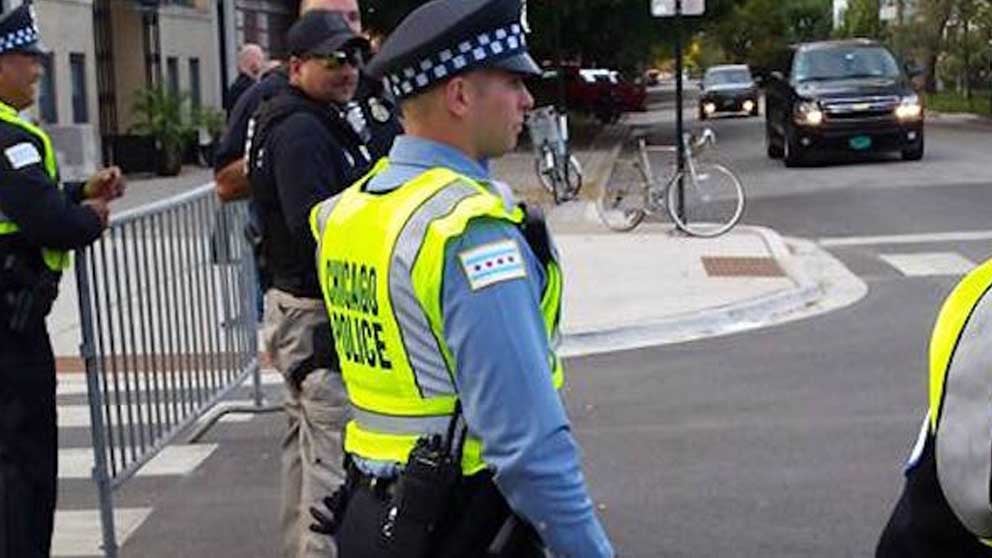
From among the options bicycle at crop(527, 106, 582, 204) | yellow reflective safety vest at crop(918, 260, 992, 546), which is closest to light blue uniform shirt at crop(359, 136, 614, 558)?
yellow reflective safety vest at crop(918, 260, 992, 546)

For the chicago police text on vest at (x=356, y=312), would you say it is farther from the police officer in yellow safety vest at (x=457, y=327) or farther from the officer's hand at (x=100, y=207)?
the officer's hand at (x=100, y=207)

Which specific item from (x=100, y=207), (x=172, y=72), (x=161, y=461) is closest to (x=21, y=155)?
(x=100, y=207)

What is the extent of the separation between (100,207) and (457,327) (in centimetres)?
273

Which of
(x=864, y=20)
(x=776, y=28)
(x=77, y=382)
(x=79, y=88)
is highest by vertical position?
(x=864, y=20)

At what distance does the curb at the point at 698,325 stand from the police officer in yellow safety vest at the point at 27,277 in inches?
201

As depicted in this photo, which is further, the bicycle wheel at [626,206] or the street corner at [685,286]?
the bicycle wheel at [626,206]

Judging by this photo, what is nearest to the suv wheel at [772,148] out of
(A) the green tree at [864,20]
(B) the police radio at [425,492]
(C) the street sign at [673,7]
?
(C) the street sign at [673,7]

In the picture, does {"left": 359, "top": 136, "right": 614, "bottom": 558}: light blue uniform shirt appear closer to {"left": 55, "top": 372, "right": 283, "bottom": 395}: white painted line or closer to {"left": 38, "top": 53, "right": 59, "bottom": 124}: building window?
{"left": 55, "top": 372, "right": 283, "bottom": 395}: white painted line

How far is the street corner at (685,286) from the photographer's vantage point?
10500 mm

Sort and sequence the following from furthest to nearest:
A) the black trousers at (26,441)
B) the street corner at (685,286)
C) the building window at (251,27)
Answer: the building window at (251,27) < the street corner at (685,286) < the black trousers at (26,441)

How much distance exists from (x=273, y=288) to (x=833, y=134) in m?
19.9

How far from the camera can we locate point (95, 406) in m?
5.60

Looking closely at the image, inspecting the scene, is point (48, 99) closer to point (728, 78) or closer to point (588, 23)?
point (588, 23)

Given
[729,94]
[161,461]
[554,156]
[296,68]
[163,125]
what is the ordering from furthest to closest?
[729,94] < [163,125] < [554,156] < [161,461] < [296,68]
